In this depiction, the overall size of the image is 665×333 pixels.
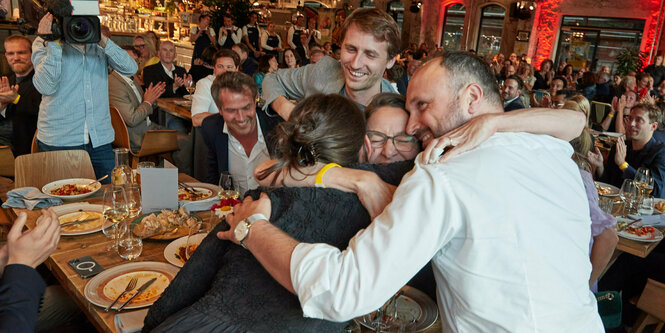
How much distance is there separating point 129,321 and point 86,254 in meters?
0.58

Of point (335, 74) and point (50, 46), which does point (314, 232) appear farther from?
point (50, 46)

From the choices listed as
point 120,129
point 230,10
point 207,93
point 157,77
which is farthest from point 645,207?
point 230,10

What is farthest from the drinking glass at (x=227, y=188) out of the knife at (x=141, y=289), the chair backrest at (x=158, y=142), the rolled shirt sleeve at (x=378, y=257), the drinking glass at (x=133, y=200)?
the chair backrest at (x=158, y=142)

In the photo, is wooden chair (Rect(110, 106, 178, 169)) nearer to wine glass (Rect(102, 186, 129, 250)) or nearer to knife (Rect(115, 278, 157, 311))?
wine glass (Rect(102, 186, 129, 250))

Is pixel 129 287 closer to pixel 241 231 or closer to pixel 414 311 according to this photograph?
pixel 241 231

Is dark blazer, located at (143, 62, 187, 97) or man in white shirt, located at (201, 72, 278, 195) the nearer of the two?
man in white shirt, located at (201, 72, 278, 195)

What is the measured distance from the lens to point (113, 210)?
183cm

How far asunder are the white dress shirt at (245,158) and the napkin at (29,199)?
99 cm

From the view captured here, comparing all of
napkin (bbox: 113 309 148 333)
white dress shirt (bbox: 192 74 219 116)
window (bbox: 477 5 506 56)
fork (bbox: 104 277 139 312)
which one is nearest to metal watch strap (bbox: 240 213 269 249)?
napkin (bbox: 113 309 148 333)

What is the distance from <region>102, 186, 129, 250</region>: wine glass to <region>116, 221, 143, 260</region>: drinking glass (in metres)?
0.06

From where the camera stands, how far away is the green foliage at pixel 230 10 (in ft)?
30.6

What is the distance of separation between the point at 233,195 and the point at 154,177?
0.37 metres

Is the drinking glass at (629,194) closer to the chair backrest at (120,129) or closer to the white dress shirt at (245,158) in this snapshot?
the white dress shirt at (245,158)

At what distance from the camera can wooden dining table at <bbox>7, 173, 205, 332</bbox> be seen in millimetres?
1435
